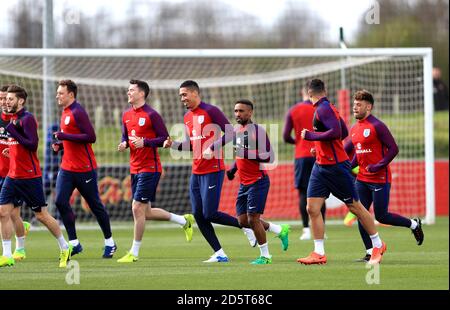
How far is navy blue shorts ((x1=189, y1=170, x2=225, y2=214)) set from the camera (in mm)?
12633

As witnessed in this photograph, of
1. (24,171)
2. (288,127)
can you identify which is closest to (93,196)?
(24,171)

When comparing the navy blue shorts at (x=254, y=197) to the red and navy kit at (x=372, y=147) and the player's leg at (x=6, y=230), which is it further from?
the player's leg at (x=6, y=230)

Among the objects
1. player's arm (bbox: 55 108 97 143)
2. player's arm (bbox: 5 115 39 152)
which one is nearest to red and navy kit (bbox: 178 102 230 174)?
Answer: player's arm (bbox: 55 108 97 143)

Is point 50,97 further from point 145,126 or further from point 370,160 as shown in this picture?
point 370,160

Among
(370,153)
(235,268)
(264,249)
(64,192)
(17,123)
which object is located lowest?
(235,268)

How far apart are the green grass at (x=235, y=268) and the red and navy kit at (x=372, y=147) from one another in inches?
42.8

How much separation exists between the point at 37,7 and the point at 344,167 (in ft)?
58.5

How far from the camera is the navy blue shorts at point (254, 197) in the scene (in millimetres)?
12500

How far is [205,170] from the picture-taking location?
12680mm

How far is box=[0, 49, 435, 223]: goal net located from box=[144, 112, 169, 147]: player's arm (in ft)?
19.4

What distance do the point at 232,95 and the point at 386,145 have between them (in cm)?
1577

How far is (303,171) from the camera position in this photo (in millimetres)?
16797

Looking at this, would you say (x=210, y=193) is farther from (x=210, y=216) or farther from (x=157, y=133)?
(x=157, y=133)

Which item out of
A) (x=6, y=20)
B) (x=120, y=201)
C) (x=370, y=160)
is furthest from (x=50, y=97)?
(x=370, y=160)
